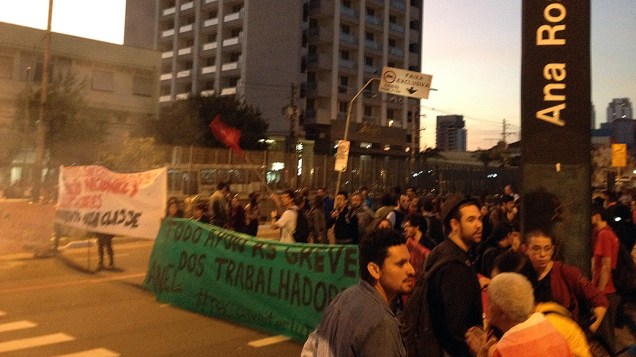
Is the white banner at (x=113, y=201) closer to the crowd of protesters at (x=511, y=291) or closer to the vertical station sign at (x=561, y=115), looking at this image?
the crowd of protesters at (x=511, y=291)

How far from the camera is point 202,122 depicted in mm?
52281

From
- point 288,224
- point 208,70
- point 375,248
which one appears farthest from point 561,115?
Result: point 208,70

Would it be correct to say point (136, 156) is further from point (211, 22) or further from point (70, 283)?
point (211, 22)

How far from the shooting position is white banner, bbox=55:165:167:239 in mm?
11430

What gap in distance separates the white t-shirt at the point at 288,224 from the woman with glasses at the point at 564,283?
245 inches

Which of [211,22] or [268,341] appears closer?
[268,341]

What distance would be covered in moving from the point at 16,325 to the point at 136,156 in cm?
2499

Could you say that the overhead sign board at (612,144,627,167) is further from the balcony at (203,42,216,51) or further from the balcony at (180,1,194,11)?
the balcony at (180,1,194,11)

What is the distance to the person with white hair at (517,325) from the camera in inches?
111

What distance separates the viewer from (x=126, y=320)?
28.2 ft

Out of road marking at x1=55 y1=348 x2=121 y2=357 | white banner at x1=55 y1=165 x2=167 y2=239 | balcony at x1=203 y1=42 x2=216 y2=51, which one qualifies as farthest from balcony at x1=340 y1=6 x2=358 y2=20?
road marking at x1=55 y1=348 x2=121 y2=357

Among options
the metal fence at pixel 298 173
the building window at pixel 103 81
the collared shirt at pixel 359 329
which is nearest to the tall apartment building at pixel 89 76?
the building window at pixel 103 81

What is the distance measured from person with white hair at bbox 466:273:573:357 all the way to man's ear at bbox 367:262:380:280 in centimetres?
57

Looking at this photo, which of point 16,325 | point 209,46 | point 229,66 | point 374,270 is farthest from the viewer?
point 209,46
